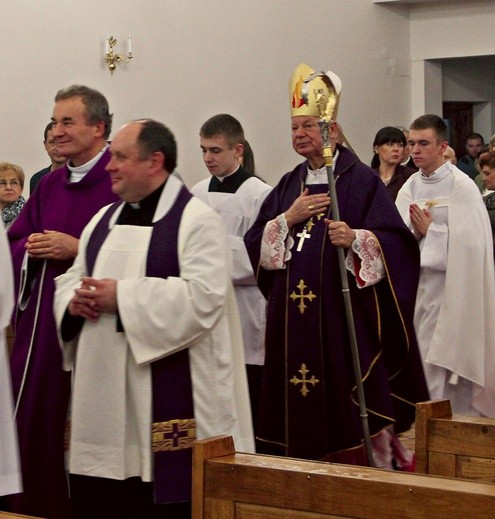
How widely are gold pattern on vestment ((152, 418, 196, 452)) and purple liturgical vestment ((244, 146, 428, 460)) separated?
1644 mm

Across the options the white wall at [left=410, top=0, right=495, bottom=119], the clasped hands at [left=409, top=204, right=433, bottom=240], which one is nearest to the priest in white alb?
the clasped hands at [left=409, top=204, right=433, bottom=240]

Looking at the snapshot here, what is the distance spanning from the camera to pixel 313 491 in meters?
2.68

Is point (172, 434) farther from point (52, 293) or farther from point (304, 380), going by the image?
point (304, 380)

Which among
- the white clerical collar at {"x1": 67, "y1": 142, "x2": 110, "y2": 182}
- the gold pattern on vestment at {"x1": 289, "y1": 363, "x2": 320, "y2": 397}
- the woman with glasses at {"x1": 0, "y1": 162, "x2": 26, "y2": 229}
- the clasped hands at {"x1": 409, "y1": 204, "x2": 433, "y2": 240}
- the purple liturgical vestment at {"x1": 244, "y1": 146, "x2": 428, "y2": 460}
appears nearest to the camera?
the white clerical collar at {"x1": 67, "y1": 142, "x2": 110, "y2": 182}

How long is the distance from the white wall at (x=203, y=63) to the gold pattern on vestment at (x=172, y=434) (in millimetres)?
6774

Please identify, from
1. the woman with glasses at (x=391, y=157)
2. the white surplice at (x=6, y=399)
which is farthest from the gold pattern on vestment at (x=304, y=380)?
the woman with glasses at (x=391, y=157)

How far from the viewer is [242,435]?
4.28 metres

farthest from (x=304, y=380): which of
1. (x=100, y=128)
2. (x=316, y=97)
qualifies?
(x=100, y=128)

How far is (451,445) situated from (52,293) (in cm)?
219

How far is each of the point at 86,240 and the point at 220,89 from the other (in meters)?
8.78

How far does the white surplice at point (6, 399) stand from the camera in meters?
3.77

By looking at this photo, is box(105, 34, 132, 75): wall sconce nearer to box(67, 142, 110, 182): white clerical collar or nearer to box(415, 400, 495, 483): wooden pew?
box(67, 142, 110, 182): white clerical collar

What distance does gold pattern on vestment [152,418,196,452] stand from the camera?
4.09 metres

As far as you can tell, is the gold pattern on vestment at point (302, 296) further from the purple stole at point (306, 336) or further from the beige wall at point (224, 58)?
the beige wall at point (224, 58)
